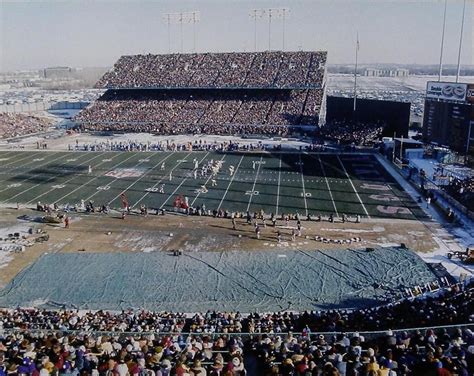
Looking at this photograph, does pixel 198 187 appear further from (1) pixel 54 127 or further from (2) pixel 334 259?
(1) pixel 54 127

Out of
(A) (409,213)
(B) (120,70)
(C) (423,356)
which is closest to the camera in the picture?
(C) (423,356)

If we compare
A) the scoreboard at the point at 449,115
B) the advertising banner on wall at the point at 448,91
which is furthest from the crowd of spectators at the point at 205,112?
the advertising banner on wall at the point at 448,91

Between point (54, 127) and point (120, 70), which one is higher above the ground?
point (120, 70)

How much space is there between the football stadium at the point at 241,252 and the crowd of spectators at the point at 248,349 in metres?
0.05

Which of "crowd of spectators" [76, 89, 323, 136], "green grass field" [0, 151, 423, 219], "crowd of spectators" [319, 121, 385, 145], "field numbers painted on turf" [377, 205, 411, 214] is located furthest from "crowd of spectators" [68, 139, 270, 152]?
"field numbers painted on turf" [377, 205, 411, 214]

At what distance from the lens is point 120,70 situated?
244ft

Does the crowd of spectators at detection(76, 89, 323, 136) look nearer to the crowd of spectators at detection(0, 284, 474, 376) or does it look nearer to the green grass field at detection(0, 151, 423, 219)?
the green grass field at detection(0, 151, 423, 219)

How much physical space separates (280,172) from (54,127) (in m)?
41.0

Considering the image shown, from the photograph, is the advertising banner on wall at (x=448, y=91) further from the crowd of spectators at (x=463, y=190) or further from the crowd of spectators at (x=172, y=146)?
the crowd of spectators at (x=172, y=146)

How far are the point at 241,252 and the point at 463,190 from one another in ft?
52.4

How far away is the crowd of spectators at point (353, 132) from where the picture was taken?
1962 inches

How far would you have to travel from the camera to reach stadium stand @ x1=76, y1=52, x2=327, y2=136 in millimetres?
60281

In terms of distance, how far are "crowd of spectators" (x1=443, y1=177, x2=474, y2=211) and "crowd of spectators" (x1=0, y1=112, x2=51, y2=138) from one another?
1975 inches

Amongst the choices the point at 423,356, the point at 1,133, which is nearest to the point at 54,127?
the point at 1,133
